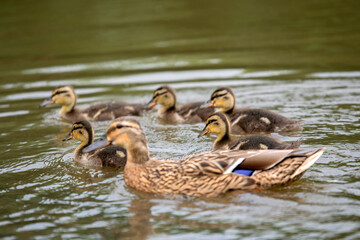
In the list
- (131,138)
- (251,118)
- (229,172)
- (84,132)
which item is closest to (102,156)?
(84,132)

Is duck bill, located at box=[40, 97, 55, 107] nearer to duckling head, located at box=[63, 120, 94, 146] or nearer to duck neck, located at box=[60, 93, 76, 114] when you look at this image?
duck neck, located at box=[60, 93, 76, 114]

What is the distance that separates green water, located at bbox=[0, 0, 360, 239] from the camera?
4055 mm

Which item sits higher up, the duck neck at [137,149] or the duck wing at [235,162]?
the duck neck at [137,149]

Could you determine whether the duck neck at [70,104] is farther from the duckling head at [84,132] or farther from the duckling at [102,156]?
the duckling at [102,156]

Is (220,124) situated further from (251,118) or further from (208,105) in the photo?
Answer: (208,105)

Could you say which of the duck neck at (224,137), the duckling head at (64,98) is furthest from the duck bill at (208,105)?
the duckling head at (64,98)

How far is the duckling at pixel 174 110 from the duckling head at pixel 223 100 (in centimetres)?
21

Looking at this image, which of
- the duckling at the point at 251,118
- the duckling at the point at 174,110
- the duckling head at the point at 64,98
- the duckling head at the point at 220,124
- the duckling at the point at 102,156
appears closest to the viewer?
the duckling at the point at 102,156

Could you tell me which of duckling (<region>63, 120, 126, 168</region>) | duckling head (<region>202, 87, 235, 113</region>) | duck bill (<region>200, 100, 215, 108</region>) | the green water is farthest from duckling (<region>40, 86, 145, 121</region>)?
duckling (<region>63, 120, 126, 168</region>)

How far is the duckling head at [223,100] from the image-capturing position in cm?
686

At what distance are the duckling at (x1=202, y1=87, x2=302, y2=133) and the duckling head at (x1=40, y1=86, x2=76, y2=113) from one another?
196 cm

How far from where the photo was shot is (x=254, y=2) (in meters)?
13.6

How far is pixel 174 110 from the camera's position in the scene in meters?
7.44

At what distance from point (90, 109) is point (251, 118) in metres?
2.16
